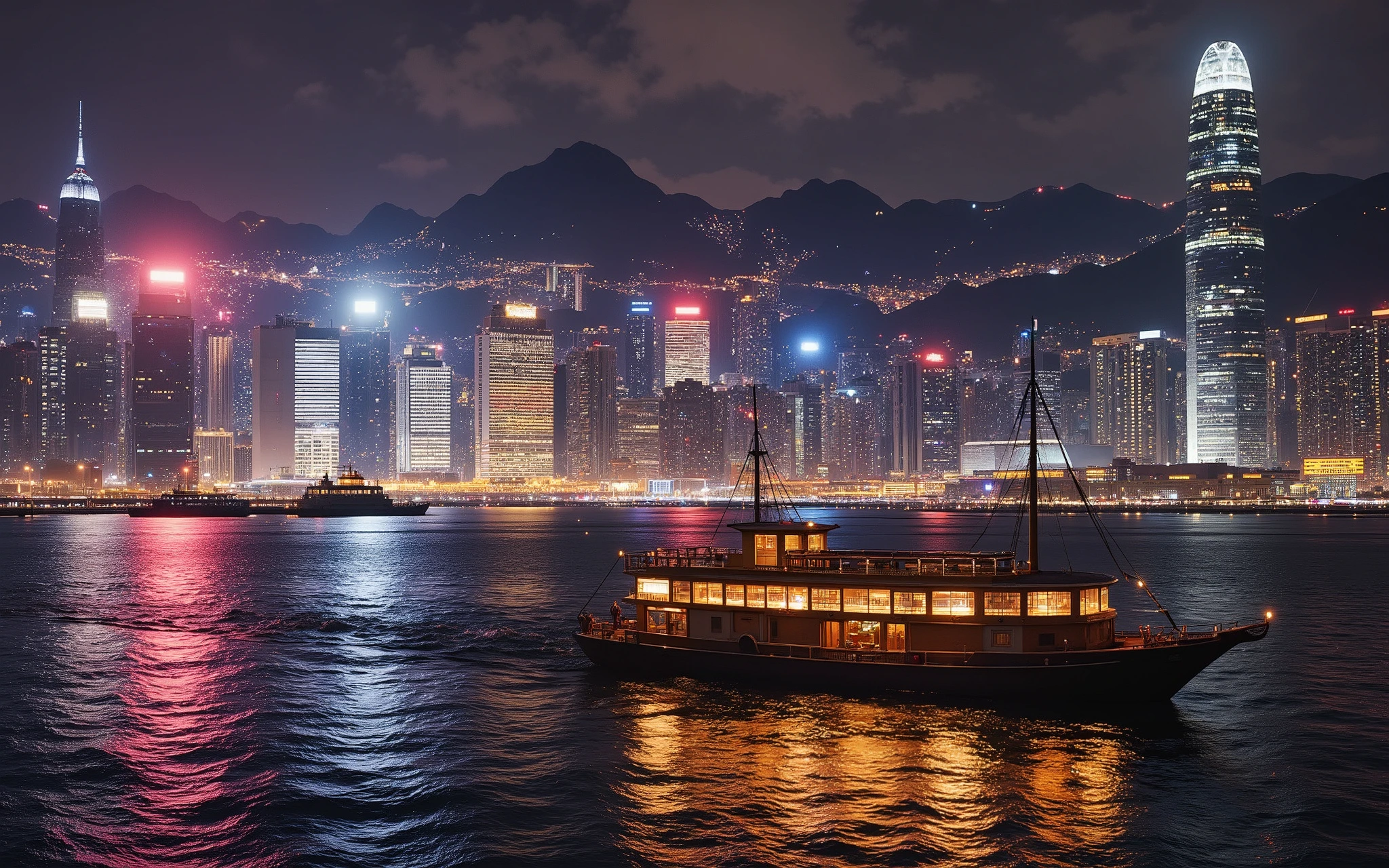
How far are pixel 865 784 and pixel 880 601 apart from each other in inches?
395

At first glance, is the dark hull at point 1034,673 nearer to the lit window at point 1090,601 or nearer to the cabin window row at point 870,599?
the lit window at point 1090,601

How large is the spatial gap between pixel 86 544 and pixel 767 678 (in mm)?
106842

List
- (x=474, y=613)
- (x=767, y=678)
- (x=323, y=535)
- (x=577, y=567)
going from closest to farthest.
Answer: (x=767, y=678) < (x=474, y=613) < (x=577, y=567) < (x=323, y=535)

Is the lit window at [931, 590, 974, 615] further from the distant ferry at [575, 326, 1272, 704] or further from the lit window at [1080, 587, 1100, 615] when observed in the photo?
the lit window at [1080, 587, 1100, 615]

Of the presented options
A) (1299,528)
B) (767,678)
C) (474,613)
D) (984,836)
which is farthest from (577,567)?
(1299,528)

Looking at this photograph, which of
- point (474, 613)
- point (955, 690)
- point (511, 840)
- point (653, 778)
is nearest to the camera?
point (511, 840)

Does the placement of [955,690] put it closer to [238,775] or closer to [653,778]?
[653,778]

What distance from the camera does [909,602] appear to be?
37.4 meters

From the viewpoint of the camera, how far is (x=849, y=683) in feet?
124

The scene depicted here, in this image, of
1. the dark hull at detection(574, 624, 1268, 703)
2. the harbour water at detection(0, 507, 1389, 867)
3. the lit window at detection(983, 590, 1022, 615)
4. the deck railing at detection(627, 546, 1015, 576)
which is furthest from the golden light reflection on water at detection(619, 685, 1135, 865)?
the deck railing at detection(627, 546, 1015, 576)

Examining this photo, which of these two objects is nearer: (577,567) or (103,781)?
(103,781)

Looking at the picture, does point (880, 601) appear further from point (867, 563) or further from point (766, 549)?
point (766, 549)

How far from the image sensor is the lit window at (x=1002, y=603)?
36.0 m

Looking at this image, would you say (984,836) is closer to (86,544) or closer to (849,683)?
(849,683)
